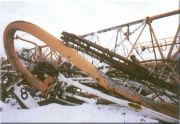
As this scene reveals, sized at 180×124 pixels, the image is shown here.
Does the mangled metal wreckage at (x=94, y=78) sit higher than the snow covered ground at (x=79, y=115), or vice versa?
the mangled metal wreckage at (x=94, y=78)

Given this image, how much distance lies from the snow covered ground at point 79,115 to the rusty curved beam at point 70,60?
492 millimetres

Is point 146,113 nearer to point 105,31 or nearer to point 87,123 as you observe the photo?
point 87,123

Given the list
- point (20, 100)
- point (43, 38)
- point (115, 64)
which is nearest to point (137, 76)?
point (115, 64)

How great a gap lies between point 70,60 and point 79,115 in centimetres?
206

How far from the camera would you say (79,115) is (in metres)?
6.68

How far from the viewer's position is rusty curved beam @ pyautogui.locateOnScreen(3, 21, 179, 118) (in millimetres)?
7047

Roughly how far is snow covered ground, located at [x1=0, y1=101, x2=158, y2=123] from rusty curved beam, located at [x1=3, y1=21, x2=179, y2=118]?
1.61 feet

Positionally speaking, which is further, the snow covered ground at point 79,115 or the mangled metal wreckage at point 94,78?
the mangled metal wreckage at point 94,78

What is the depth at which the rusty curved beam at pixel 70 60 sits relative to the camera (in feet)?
23.1

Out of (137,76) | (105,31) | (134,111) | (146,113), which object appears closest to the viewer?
(146,113)

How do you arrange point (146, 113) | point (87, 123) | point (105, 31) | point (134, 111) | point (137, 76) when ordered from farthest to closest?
1. point (105, 31)
2. point (137, 76)
3. point (134, 111)
4. point (146, 113)
5. point (87, 123)

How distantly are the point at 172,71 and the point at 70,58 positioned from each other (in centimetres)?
308

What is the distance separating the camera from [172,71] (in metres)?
7.74

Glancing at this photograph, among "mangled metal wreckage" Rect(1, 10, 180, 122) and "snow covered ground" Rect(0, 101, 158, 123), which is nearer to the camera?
"snow covered ground" Rect(0, 101, 158, 123)
